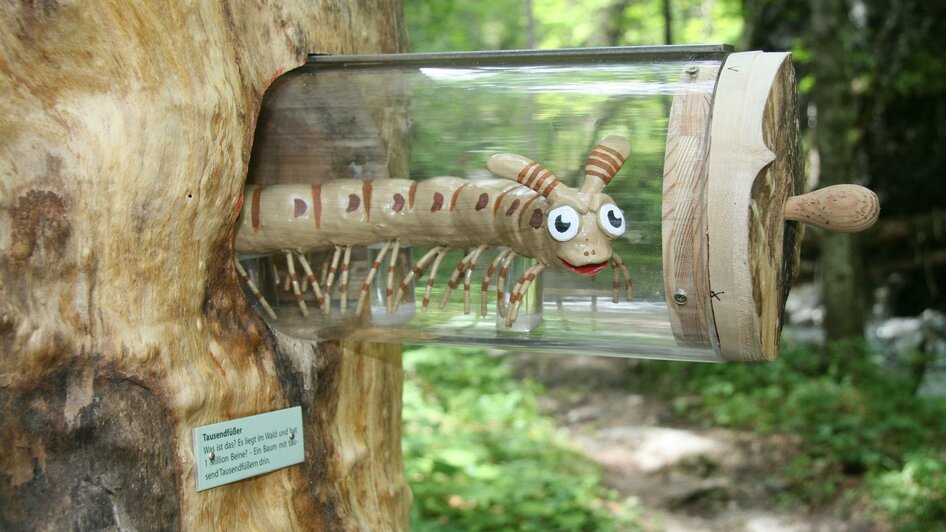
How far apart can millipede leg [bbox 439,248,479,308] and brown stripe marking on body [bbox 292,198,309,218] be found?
33 cm

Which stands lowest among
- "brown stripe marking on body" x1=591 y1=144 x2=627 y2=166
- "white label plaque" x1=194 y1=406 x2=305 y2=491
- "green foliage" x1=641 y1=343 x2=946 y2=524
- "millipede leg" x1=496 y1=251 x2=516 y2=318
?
"green foliage" x1=641 y1=343 x2=946 y2=524

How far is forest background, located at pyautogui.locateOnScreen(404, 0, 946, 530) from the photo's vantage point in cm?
441

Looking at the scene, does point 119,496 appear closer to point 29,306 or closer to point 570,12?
point 29,306

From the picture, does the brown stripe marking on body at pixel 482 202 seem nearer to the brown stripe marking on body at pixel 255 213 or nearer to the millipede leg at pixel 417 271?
the millipede leg at pixel 417 271

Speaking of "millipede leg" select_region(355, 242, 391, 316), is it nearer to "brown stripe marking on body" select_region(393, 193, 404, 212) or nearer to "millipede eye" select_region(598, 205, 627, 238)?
"brown stripe marking on body" select_region(393, 193, 404, 212)

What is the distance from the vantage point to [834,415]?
5.39 m

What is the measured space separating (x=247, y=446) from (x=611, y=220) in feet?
2.83

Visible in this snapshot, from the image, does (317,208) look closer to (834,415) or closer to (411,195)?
(411,195)

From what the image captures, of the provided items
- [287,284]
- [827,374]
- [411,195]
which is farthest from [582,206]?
[827,374]

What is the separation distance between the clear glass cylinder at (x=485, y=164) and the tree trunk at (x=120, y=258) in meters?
0.17

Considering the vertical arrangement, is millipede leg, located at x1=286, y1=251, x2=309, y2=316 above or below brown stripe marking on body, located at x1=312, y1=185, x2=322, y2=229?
below

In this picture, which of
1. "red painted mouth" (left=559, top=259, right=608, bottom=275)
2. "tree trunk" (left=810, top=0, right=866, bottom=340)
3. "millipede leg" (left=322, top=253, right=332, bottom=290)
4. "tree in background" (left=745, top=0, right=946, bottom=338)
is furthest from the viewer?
"tree in background" (left=745, top=0, right=946, bottom=338)

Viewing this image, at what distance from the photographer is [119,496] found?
1.54 metres

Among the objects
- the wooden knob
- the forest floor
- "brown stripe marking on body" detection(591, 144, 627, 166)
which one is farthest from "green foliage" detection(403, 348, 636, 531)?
the wooden knob
